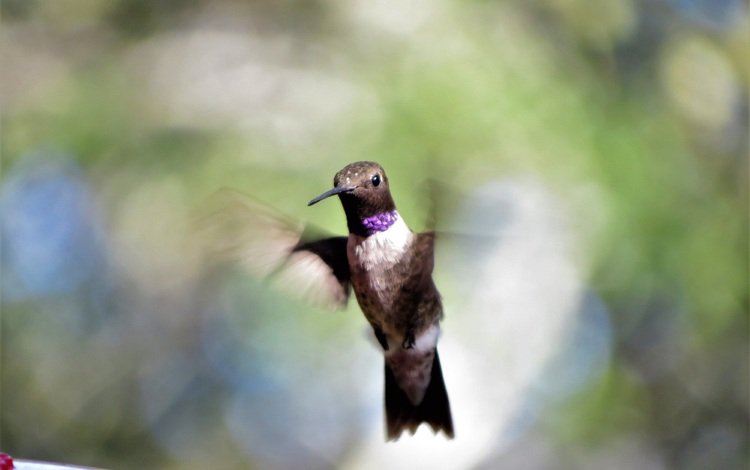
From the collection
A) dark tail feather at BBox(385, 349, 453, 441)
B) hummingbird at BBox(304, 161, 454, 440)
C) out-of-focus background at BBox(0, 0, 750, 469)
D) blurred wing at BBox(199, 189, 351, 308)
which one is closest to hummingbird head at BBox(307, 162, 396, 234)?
hummingbird at BBox(304, 161, 454, 440)

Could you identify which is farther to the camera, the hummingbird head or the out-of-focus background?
the out-of-focus background

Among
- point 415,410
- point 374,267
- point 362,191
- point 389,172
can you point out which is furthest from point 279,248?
point 389,172

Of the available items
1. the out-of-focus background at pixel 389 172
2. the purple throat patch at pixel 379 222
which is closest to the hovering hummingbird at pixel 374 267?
the purple throat patch at pixel 379 222

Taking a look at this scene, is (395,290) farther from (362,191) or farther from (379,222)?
(362,191)

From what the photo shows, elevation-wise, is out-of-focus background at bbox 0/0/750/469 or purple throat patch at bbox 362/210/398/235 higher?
out-of-focus background at bbox 0/0/750/469

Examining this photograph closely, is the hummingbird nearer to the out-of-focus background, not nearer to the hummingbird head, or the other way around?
the hummingbird head
